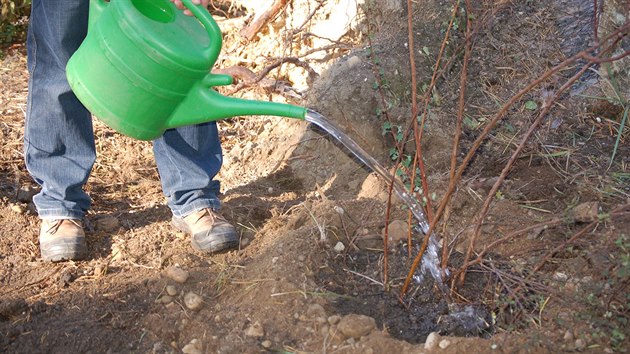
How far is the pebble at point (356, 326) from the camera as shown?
1.83m

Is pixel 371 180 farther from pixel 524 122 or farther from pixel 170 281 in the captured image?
pixel 170 281

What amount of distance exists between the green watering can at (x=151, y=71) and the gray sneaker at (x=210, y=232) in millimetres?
526

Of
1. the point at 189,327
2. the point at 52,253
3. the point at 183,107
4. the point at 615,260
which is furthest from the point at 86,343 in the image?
the point at 615,260

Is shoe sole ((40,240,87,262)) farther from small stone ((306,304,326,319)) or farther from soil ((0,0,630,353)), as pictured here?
small stone ((306,304,326,319))

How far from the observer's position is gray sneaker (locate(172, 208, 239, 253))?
2.35 metres

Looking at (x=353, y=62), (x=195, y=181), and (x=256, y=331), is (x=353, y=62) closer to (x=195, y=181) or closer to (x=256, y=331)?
(x=195, y=181)

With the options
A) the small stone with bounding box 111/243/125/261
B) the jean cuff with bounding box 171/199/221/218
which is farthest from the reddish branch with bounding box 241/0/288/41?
the small stone with bounding box 111/243/125/261

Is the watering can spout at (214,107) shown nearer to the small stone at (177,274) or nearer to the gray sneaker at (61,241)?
the small stone at (177,274)

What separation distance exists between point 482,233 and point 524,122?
0.78 metres

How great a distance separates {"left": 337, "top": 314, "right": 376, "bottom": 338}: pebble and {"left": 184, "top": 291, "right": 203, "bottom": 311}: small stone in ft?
1.36

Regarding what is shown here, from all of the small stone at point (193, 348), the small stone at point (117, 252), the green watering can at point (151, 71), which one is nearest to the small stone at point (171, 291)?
the small stone at point (193, 348)

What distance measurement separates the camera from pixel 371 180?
8.94 feet

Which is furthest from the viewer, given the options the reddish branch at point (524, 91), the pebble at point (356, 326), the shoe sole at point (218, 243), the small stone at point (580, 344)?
the shoe sole at point (218, 243)

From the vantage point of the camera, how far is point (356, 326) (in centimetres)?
183
